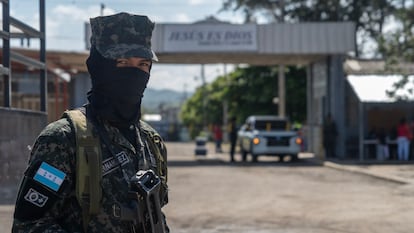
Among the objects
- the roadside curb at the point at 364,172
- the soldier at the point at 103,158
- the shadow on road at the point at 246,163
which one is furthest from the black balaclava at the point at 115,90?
the shadow on road at the point at 246,163

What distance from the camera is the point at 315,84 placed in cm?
2911

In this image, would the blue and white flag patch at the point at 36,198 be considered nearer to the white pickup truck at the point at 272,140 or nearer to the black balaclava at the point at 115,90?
the black balaclava at the point at 115,90

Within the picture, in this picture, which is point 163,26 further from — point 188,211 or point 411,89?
point 188,211

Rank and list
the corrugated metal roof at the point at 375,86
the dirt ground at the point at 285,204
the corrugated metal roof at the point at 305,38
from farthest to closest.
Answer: the corrugated metal roof at the point at 305,38, the corrugated metal roof at the point at 375,86, the dirt ground at the point at 285,204

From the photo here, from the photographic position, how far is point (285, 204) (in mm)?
11930

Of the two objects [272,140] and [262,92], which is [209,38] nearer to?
[272,140]

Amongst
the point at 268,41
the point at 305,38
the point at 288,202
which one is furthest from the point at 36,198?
the point at 305,38

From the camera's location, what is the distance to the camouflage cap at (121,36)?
2.44m

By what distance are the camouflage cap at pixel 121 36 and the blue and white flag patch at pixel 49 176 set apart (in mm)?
470

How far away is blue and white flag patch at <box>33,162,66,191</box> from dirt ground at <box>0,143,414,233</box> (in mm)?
3680

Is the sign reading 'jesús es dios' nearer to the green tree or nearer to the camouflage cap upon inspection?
the green tree

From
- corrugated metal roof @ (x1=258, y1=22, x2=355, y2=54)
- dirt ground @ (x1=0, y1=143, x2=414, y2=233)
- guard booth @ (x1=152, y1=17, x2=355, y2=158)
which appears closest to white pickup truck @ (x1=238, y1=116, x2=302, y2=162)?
guard booth @ (x1=152, y1=17, x2=355, y2=158)

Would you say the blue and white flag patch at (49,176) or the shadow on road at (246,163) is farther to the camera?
the shadow on road at (246,163)

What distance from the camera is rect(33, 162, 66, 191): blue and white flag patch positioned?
2.18 m
